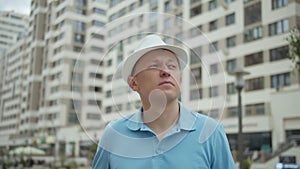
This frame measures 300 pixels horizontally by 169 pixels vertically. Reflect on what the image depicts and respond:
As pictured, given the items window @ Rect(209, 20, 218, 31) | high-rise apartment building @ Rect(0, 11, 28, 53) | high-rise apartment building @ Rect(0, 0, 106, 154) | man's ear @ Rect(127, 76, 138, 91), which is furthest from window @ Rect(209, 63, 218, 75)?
high-rise apartment building @ Rect(0, 11, 28, 53)

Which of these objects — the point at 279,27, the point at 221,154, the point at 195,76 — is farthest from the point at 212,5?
the point at 221,154

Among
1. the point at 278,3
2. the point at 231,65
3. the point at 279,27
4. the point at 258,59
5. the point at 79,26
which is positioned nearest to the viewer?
the point at 279,27

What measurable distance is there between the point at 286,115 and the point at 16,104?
46.7m

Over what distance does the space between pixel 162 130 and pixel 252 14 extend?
2361 centimetres

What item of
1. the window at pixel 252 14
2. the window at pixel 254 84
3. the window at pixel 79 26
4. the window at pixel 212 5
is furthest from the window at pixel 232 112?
the window at pixel 79 26

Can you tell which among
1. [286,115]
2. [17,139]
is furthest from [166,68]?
[17,139]

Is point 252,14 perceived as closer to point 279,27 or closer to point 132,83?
point 279,27

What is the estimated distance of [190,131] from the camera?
4.36ft

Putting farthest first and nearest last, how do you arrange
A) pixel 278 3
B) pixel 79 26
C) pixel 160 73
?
pixel 79 26 → pixel 278 3 → pixel 160 73

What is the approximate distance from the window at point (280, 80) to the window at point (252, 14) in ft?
12.0

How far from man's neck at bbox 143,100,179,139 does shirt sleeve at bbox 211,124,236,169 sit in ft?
0.52

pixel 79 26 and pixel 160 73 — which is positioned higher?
pixel 79 26

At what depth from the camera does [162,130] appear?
1.36m

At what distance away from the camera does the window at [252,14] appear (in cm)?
2334
